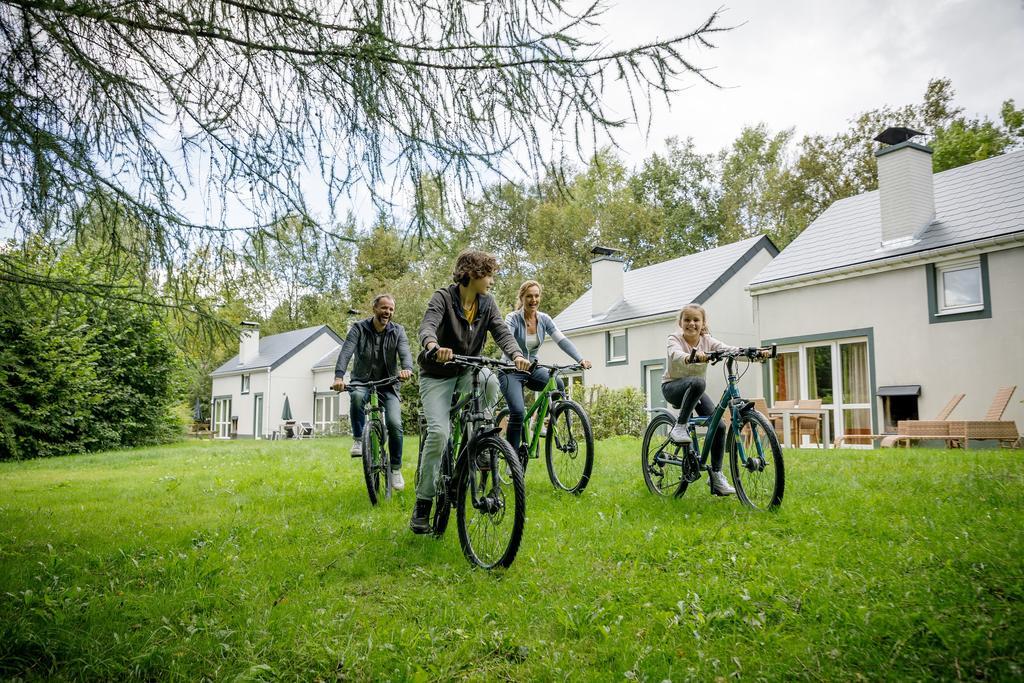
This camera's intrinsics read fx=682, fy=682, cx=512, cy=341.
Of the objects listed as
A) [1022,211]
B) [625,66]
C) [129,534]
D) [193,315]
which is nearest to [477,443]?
[193,315]

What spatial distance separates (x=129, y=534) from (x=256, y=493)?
192 cm

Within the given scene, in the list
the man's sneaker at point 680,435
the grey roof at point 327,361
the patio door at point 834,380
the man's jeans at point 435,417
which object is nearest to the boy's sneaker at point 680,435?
the man's sneaker at point 680,435

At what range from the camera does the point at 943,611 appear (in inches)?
123

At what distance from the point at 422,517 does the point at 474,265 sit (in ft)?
6.06

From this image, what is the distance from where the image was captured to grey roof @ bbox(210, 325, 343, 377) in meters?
34.3

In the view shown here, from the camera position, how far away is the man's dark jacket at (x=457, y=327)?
4566 millimetres

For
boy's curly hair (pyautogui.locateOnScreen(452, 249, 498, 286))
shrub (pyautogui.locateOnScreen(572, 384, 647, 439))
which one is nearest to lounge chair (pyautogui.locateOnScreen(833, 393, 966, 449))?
shrub (pyautogui.locateOnScreen(572, 384, 647, 439))

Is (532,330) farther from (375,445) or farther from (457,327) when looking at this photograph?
(457,327)

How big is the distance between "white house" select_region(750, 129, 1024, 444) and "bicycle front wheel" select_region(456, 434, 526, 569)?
1150 centimetres

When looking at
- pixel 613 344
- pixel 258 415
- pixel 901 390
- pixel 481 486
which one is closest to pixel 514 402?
pixel 481 486

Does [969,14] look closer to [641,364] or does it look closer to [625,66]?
[625,66]

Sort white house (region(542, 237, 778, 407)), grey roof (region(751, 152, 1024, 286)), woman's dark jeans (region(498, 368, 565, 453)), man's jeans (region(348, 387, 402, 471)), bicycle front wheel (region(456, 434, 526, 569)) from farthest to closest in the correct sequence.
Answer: white house (region(542, 237, 778, 407)) → grey roof (region(751, 152, 1024, 286)) → man's jeans (region(348, 387, 402, 471)) → woman's dark jeans (region(498, 368, 565, 453)) → bicycle front wheel (region(456, 434, 526, 569))

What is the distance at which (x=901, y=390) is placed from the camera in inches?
525

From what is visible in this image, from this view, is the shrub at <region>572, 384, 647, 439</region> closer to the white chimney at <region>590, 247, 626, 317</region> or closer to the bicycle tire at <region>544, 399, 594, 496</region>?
the white chimney at <region>590, 247, 626, 317</region>
